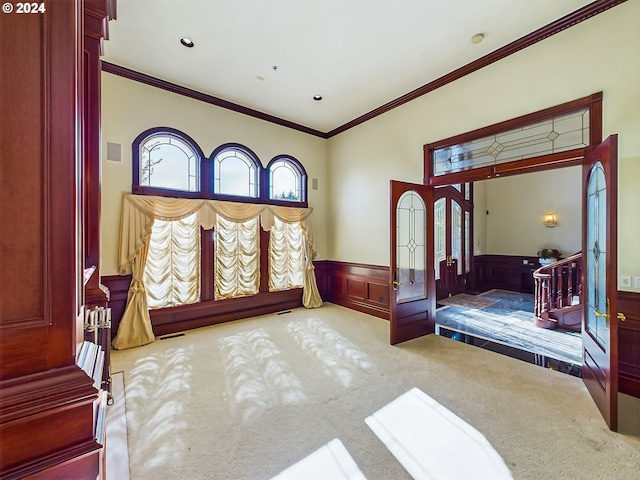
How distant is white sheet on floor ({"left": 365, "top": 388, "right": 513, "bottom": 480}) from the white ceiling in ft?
12.6

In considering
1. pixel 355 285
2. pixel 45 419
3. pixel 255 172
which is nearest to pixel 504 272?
pixel 355 285

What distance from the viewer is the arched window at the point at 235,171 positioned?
4.80m

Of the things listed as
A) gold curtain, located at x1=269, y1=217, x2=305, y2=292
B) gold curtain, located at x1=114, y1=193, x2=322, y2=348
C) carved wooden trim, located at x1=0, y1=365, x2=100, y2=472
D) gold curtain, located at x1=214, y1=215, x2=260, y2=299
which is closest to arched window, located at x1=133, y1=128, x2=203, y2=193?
gold curtain, located at x1=114, y1=193, x2=322, y2=348

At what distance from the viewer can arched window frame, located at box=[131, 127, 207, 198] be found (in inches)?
159

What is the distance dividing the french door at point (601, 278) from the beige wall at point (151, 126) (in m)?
4.56

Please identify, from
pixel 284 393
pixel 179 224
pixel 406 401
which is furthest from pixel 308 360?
pixel 179 224

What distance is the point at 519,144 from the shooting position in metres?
3.42

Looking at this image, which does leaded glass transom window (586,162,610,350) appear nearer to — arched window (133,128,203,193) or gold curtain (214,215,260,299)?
gold curtain (214,215,260,299)

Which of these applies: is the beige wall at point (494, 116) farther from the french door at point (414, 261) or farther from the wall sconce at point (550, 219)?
the wall sconce at point (550, 219)

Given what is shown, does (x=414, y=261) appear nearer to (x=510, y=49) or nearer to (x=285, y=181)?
(x=510, y=49)

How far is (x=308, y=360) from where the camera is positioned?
11.1 feet

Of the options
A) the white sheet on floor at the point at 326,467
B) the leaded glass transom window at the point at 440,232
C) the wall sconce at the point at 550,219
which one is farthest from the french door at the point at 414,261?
the wall sconce at the point at 550,219

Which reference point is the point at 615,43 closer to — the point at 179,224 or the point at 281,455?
the point at 281,455

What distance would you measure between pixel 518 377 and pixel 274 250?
4.04m
